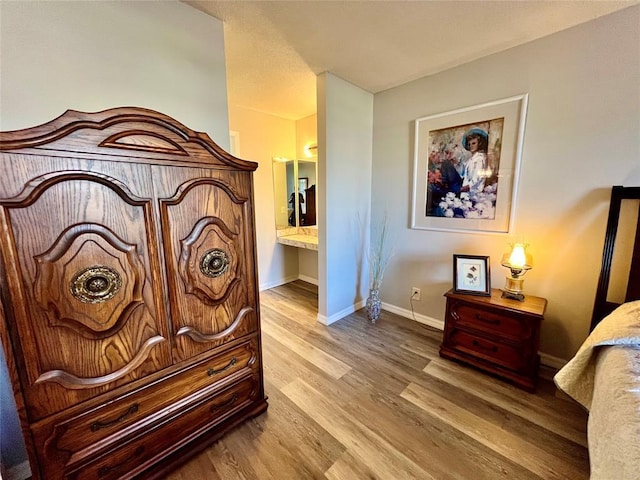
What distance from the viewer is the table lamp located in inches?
73.6

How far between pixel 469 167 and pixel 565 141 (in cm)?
60

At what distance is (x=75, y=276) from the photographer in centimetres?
93

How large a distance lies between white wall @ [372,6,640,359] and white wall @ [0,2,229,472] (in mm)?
1871

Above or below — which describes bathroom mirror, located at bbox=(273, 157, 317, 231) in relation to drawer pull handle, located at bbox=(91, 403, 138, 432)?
above

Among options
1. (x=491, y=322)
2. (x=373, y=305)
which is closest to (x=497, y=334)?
(x=491, y=322)

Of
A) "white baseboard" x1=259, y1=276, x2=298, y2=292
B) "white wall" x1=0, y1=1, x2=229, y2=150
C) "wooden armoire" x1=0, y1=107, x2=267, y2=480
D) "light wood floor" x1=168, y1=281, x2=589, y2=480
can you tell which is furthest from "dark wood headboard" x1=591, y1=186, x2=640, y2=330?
"white baseboard" x1=259, y1=276, x2=298, y2=292

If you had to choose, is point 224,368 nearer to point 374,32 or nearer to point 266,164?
point 374,32

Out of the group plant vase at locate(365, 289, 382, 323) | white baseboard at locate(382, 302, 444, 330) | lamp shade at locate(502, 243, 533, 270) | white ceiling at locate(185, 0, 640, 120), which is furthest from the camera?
plant vase at locate(365, 289, 382, 323)

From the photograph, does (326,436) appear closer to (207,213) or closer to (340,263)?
(207,213)

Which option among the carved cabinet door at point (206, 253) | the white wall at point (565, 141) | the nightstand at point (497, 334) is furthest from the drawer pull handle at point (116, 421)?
the white wall at point (565, 141)

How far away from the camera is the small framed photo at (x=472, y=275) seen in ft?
6.69

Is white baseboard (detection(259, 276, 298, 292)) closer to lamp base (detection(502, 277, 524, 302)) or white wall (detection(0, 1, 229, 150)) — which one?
white wall (detection(0, 1, 229, 150))

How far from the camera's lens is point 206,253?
1.23 metres

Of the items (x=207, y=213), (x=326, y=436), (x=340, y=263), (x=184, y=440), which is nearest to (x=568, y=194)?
(x=340, y=263)
